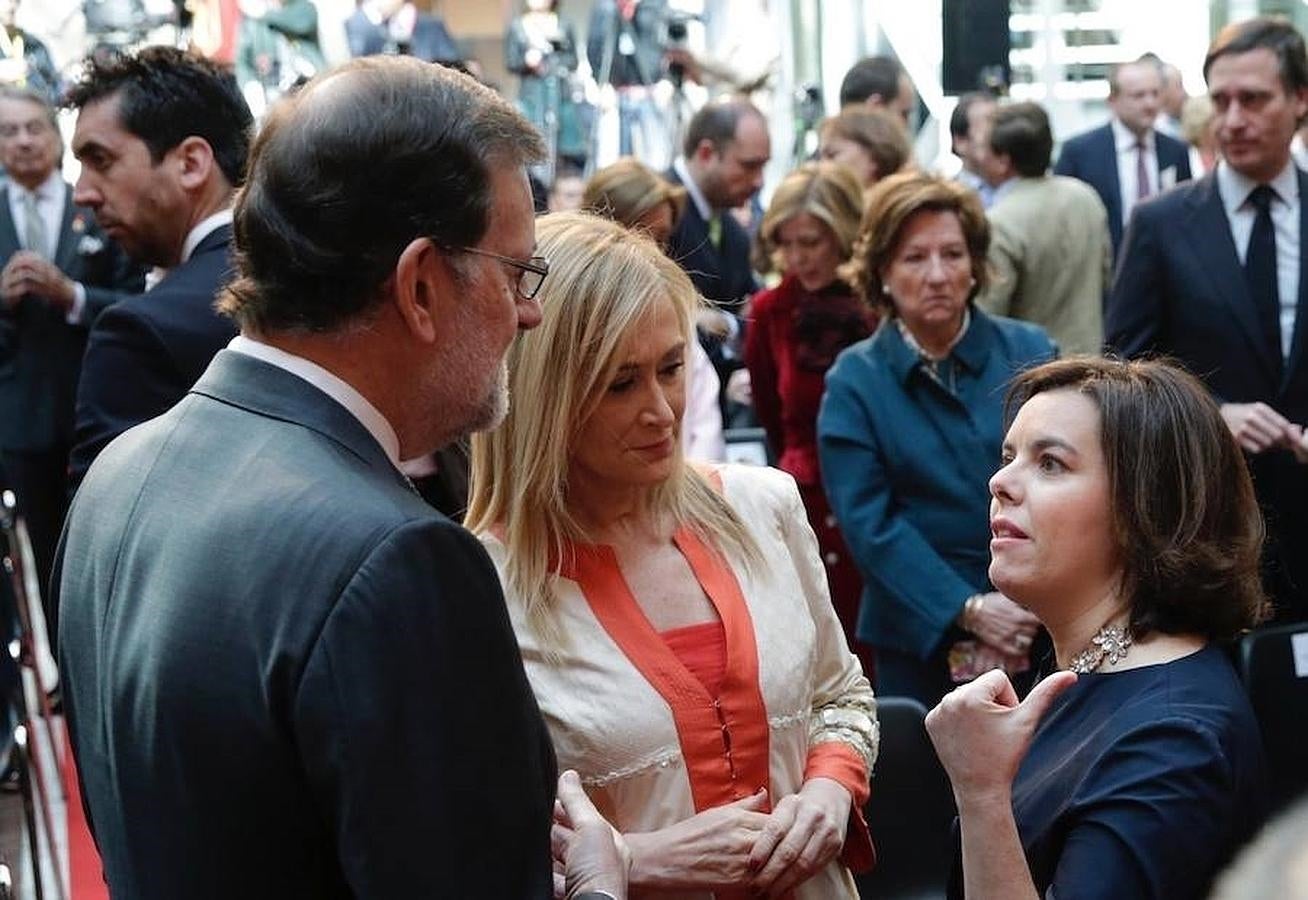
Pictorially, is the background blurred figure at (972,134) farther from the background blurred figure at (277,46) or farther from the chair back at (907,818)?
the background blurred figure at (277,46)

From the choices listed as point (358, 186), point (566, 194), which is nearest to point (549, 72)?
point (566, 194)

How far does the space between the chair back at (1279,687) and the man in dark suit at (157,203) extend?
1886 millimetres

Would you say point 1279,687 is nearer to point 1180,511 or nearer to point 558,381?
point 1180,511

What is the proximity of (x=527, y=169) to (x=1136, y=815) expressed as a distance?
977mm

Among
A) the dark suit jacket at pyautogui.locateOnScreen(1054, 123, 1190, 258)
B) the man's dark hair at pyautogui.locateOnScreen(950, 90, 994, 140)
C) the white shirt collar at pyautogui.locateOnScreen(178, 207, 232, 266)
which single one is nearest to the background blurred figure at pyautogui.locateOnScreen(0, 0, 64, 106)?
the man's dark hair at pyautogui.locateOnScreen(950, 90, 994, 140)

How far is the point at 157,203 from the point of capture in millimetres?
3326

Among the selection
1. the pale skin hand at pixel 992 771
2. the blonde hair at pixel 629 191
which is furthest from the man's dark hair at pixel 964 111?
the pale skin hand at pixel 992 771

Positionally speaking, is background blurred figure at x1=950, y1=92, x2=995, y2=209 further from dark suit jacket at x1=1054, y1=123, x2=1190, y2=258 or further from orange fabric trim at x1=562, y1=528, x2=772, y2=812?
orange fabric trim at x1=562, y1=528, x2=772, y2=812

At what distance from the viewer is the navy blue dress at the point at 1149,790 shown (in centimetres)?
202

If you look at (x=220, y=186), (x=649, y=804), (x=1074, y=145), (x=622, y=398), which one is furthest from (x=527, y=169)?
(x=1074, y=145)

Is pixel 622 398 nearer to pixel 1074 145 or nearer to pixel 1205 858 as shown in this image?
pixel 1205 858

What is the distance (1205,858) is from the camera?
204cm

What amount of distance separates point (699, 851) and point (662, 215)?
3.21 m

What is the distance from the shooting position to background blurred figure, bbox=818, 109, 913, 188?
6375 mm
